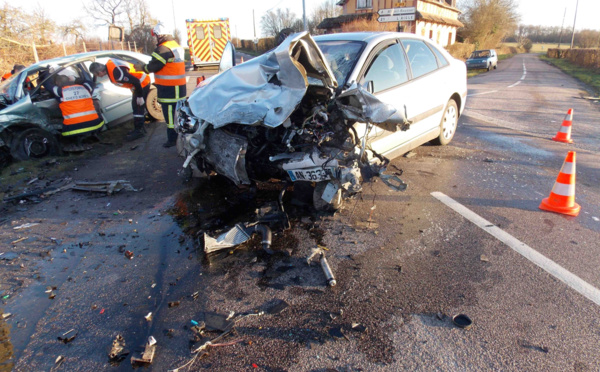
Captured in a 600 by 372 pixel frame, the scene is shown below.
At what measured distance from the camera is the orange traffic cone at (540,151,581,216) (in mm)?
4008

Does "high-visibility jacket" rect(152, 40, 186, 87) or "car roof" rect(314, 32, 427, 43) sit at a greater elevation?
"car roof" rect(314, 32, 427, 43)

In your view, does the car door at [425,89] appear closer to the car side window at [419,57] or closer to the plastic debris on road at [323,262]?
the car side window at [419,57]

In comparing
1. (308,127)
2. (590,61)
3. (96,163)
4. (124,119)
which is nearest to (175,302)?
(308,127)

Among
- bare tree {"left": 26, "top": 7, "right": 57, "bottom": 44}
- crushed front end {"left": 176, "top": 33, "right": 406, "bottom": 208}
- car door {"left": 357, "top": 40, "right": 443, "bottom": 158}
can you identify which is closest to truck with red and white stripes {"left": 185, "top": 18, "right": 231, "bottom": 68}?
bare tree {"left": 26, "top": 7, "right": 57, "bottom": 44}

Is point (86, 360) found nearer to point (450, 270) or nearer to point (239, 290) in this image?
point (239, 290)

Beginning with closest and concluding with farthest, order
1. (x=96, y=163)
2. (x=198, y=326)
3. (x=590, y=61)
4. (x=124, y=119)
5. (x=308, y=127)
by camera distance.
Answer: (x=198, y=326), (x=308, y=127), (x=96, y=163), (x=124, y=119), (x=590, y=61)

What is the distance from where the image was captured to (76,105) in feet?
21.4

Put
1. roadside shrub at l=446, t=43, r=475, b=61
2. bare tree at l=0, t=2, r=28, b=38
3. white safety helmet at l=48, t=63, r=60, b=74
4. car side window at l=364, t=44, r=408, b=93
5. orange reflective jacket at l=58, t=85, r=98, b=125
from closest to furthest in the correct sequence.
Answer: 1. car side window at l=364, t=44, r=408, b=93
2. orange reflective jacket at l=58, t=85, r=98, b=125
3. white safety helmet at l=48, t=63, r=60, b=74
4. bare tree at l=0, t=2, r=28, b=38
5. roadside shrub at l=446, t=43, r=475, b=61

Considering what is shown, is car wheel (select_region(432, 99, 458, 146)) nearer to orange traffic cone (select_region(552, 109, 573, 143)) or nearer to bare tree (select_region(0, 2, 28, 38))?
orange traffic cone (select_region(552, 109, 573, 143))

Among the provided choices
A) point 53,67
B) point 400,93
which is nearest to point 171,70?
point 53,67

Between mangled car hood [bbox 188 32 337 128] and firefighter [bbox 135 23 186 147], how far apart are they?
278 cm

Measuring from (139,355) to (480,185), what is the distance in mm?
4361

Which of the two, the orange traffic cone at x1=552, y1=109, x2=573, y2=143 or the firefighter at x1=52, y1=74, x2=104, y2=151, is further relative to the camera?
the orange traffic cone at x1=552, y1=109, x2=573, y2=143

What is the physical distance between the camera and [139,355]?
2.26 meters
